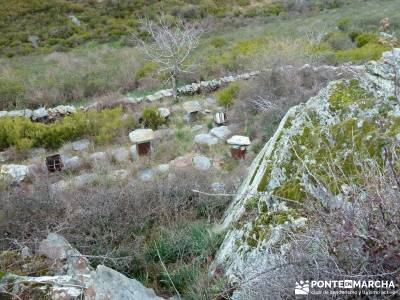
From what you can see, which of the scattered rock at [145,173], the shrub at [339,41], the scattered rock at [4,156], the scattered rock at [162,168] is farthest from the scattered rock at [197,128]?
the shrub at [339,41]

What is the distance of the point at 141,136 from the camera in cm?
693

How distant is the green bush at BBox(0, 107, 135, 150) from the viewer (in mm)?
7586

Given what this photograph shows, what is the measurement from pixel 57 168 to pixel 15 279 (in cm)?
391

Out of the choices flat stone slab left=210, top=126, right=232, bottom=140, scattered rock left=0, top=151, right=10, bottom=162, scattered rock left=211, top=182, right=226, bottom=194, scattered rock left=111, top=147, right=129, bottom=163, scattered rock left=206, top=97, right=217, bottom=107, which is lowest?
scattered rock left=0, top=151, right=10, bottom=162

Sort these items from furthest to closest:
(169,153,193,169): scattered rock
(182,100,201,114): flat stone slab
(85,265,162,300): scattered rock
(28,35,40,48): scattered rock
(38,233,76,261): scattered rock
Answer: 1. (28,35,40,48): scattered rock
2. (182,100,201,114): flat stone slab
3. (169,153,193,169): scattered rock
4. (38,233,76,261): scattered rock
5. (85,265,162,300): scattered rock

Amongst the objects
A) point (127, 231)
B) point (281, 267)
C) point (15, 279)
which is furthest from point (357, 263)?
point (127, 231)

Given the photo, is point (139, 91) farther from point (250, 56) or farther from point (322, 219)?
point (322, 219)

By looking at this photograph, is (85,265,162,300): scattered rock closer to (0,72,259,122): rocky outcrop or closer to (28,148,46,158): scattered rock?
(28,148,46,158): scattered rock

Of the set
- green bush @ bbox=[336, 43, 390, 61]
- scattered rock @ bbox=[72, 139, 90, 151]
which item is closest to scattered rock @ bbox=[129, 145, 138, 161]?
scattered rock @ bbox=[72, 139, 90, 151]

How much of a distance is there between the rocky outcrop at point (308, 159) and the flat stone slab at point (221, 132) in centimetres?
376

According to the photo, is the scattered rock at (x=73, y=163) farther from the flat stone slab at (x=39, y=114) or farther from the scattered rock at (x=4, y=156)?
the flat stone slab at (x=39, y=114)

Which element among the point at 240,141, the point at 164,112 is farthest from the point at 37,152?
the point at 240,141

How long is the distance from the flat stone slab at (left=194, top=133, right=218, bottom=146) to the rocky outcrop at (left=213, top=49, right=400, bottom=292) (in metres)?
3.53

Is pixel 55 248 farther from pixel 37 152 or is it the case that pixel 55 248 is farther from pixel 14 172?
pixel 37 152
